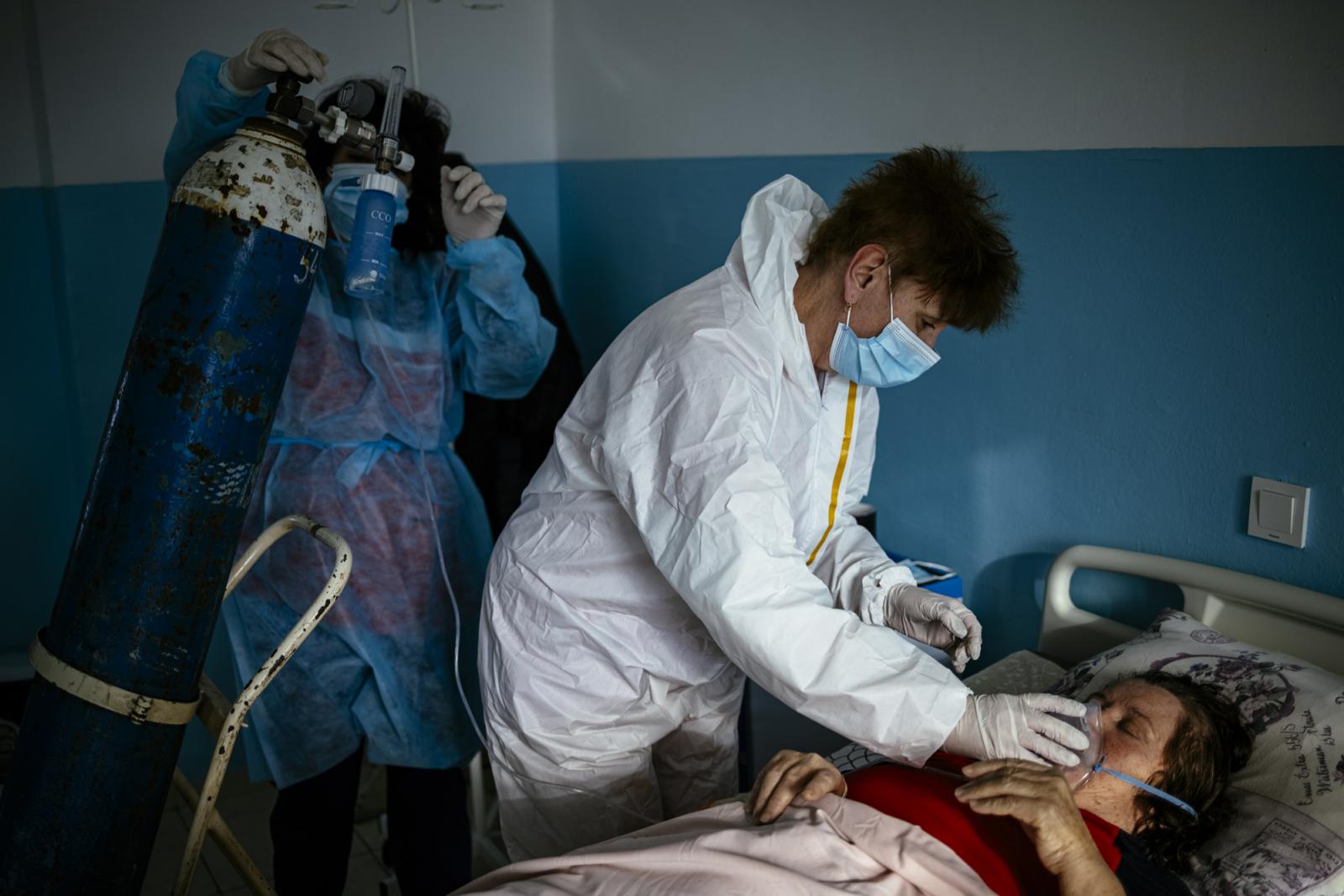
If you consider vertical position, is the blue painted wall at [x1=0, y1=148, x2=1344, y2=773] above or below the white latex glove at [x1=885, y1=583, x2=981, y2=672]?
above

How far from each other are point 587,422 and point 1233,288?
3.35 feet

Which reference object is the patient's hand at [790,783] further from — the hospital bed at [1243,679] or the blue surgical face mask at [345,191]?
the blue surgical face mask at [345,191]

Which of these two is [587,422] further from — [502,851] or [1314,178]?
[502,851]

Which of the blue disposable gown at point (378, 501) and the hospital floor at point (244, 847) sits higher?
the blue disposable gown at point (378, 501)

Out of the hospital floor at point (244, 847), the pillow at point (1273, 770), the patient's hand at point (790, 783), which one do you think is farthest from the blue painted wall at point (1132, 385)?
the hospital floor at point (244, 847)

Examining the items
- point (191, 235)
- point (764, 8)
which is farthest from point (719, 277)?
point (764, 8)

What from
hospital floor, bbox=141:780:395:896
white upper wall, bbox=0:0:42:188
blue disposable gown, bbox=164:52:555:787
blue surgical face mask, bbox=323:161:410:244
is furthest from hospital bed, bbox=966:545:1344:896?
white upper wall, bbox=0:0:42:188

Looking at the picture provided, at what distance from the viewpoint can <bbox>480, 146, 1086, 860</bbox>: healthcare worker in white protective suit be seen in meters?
1.20

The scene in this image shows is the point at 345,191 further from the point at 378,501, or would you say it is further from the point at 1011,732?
the point at 1011,732

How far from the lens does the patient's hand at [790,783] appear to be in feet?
4.29

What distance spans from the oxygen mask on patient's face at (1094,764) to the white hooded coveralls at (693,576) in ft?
0.74

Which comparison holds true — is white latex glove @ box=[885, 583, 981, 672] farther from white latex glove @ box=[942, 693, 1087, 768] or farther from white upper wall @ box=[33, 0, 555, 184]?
white upper wall @ box=[33, 0, 555, 184]

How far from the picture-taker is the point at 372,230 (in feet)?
4.93

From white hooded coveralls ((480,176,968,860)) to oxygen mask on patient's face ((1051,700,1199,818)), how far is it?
23 centimetres
